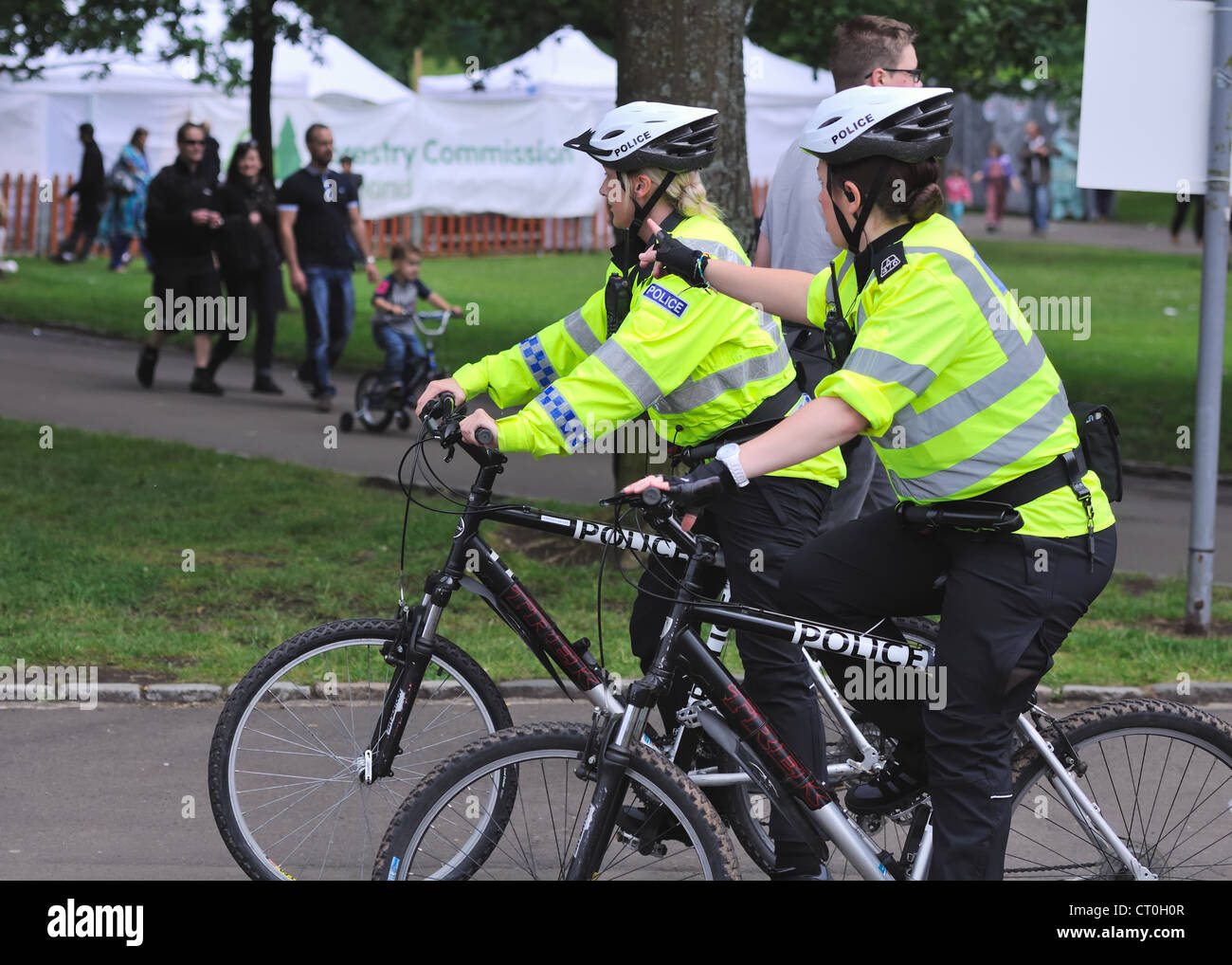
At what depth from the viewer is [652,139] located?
4109 mm

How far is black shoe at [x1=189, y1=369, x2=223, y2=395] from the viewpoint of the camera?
1355 centimetres

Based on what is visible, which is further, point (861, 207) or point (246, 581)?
point (246, 581)

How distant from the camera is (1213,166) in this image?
700 centimetres

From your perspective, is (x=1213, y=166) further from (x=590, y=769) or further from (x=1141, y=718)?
(x=590, y=769)

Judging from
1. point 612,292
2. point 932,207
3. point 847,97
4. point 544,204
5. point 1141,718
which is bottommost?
point 544,204

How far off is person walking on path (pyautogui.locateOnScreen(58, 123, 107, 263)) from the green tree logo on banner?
121 inches

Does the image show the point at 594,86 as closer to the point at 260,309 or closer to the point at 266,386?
the point at 266,386

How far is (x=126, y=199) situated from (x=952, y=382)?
2317 cm

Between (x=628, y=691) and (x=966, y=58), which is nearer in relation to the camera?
(x=628, y=691)

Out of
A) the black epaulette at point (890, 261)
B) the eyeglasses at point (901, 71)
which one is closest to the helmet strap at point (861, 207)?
the black epaulette at point (890, 261)

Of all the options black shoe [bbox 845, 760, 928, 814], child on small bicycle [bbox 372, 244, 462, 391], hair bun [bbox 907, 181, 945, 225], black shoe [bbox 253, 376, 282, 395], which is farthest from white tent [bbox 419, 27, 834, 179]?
hair bun [bbox 907, 181, 945, 225]

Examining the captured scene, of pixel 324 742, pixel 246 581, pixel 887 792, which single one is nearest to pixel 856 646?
pixel 887 792
